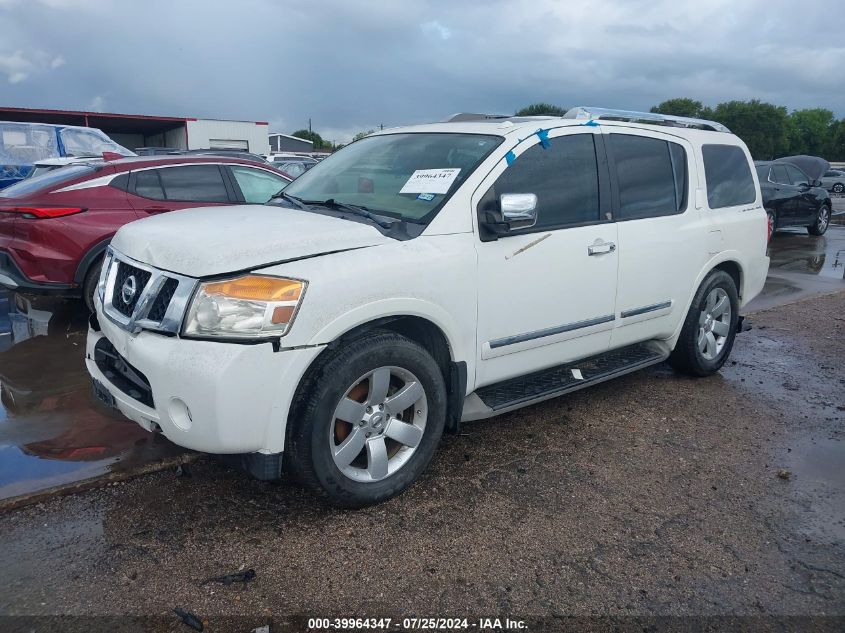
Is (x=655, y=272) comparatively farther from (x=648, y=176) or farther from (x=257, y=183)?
(x=257, y=183)

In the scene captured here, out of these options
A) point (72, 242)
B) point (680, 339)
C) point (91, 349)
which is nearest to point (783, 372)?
point (680, 339)

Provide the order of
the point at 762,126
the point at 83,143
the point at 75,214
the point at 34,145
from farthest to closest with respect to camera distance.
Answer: the point at 762,126, the point at 83,143, the point at 34,145, the point at 75,214

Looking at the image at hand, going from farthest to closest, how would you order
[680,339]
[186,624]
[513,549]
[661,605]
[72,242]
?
[72,242], [680,339], [513,549], [661,605], [186,624]

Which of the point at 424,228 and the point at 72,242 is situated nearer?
the point at 424,228

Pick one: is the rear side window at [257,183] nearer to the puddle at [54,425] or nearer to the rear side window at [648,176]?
the puddle at [54,425]

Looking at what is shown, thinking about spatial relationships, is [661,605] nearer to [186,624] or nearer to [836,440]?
[186,624]

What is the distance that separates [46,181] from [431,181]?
439 cm

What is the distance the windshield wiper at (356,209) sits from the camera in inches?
131

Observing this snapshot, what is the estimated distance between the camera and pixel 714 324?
513 centimetres

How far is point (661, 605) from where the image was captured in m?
2.62

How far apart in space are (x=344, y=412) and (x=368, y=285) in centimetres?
58

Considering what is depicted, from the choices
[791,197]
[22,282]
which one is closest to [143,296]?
[22,282]

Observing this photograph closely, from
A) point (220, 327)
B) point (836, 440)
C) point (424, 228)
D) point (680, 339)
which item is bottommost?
point (836, 440)

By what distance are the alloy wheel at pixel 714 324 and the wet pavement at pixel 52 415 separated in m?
3.77
